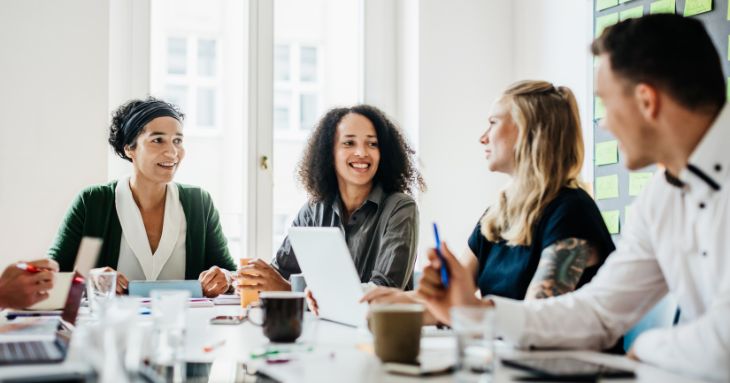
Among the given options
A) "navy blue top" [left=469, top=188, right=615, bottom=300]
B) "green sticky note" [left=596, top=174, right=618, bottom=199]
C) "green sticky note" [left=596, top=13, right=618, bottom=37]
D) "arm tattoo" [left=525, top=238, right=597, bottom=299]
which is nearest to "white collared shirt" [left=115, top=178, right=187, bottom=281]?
"navy blue top" [left=469, top=188, right=615, bottom=300]

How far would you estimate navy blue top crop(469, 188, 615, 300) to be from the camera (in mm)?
1841

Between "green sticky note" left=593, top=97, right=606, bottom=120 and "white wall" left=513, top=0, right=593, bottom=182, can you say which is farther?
"white wall" left=513, top=0, right=593, bottom=182

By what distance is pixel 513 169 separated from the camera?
212cm

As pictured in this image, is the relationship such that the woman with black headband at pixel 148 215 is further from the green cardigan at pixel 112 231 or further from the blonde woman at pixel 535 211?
the blonde woman at pixel 535 211

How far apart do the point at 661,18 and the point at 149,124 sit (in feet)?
7.30

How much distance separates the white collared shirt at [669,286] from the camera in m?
1.24

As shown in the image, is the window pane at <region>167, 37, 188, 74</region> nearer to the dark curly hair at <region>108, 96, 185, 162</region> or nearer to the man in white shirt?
the dark curly hair at <region>108, 96, 185, 162</region>

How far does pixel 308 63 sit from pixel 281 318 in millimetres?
2672

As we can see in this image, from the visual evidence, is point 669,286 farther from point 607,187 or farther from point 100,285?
point 607,187

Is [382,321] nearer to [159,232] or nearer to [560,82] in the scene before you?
[159,232]

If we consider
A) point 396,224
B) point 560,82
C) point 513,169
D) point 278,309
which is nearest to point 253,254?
point 396,224

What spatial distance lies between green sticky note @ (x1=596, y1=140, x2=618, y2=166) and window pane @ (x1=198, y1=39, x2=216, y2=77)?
189 centimetres

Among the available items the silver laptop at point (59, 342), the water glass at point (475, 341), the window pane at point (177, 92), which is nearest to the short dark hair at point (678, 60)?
the water glass at point (475, 341)

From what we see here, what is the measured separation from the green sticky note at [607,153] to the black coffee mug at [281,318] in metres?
2.03
